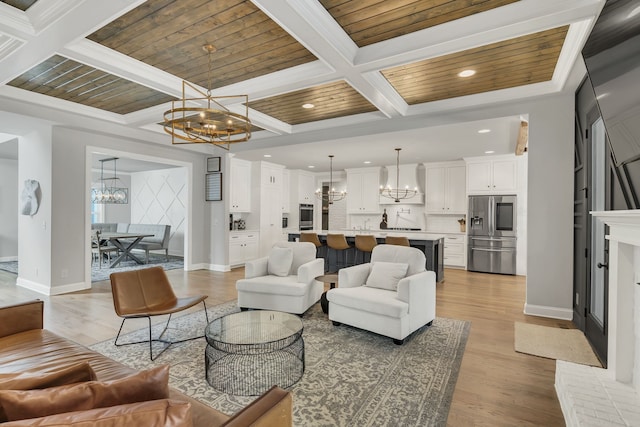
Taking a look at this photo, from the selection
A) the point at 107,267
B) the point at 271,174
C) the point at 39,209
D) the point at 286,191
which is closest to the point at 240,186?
the point at 271,174

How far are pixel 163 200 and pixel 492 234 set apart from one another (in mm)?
8640

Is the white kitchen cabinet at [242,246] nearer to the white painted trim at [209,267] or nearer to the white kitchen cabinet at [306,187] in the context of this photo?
the white painted trim at [209,267]

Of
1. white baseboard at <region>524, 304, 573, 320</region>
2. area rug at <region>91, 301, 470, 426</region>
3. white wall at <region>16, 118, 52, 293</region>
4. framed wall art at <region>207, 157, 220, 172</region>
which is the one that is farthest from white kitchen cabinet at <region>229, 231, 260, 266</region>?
white baseboard at <region>524, 304, 573, 320</region>

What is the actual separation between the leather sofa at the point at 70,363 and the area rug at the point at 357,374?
26.6 inches

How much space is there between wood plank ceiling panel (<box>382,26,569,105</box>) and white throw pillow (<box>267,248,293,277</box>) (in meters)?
2.42

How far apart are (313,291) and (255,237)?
397 centimetres

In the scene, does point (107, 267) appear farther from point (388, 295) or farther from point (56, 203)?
point (388, 295)

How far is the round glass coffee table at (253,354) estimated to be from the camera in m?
2.30

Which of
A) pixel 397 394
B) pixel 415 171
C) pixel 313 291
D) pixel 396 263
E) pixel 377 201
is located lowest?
pixel 397 394

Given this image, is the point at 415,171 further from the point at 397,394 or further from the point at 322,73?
the point at 397,394

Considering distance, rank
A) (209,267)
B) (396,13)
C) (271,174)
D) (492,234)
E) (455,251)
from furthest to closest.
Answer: (271,174)
(455,251)
(209,267)
(492,234)
(396,13)

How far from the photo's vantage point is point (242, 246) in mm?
7359

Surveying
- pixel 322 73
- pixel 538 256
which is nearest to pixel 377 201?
pixel 538 256

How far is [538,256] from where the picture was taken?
12.9 ft
